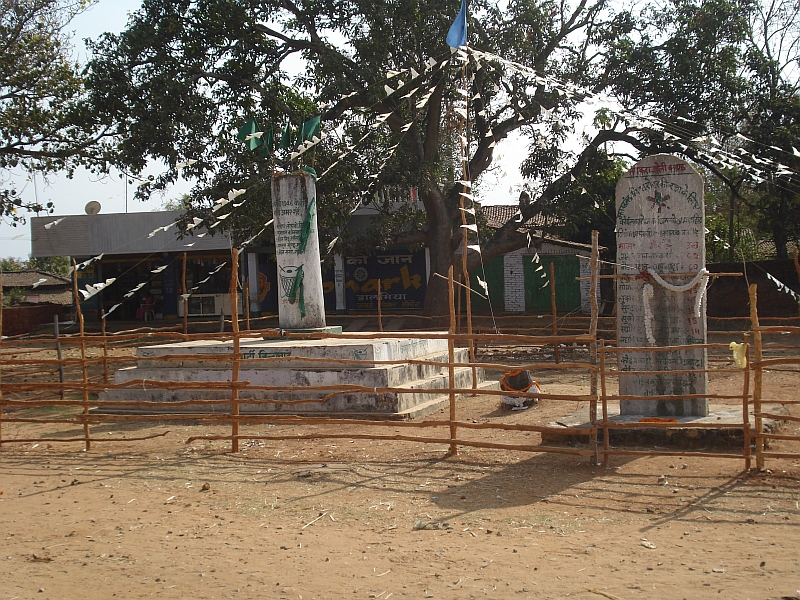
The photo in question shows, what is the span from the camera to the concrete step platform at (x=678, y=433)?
637cm

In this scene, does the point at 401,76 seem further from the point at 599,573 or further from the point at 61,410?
the point at 599,573

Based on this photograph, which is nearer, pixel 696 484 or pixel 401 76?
pixel 696 484

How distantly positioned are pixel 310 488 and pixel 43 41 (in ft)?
48.5

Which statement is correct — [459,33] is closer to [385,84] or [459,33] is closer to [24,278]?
[385,84]

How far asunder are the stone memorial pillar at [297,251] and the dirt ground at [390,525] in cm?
349

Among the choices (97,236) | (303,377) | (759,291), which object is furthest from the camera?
(97,236)

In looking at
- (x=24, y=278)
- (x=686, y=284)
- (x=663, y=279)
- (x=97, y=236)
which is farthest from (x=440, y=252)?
(x=24, y=278)

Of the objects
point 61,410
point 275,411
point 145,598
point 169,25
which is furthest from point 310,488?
point 169,25

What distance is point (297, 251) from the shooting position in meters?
10.6

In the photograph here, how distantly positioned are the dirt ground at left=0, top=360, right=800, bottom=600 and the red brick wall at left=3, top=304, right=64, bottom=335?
14.9m

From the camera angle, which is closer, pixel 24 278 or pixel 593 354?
pixel 593 354

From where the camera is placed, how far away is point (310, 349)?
30.8 ft

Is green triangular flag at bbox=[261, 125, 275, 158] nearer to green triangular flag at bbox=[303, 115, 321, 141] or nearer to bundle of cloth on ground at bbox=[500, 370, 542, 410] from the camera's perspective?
green triangular flag at bbox=[303, 115, 321, 141]

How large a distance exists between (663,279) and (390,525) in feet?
11.6
